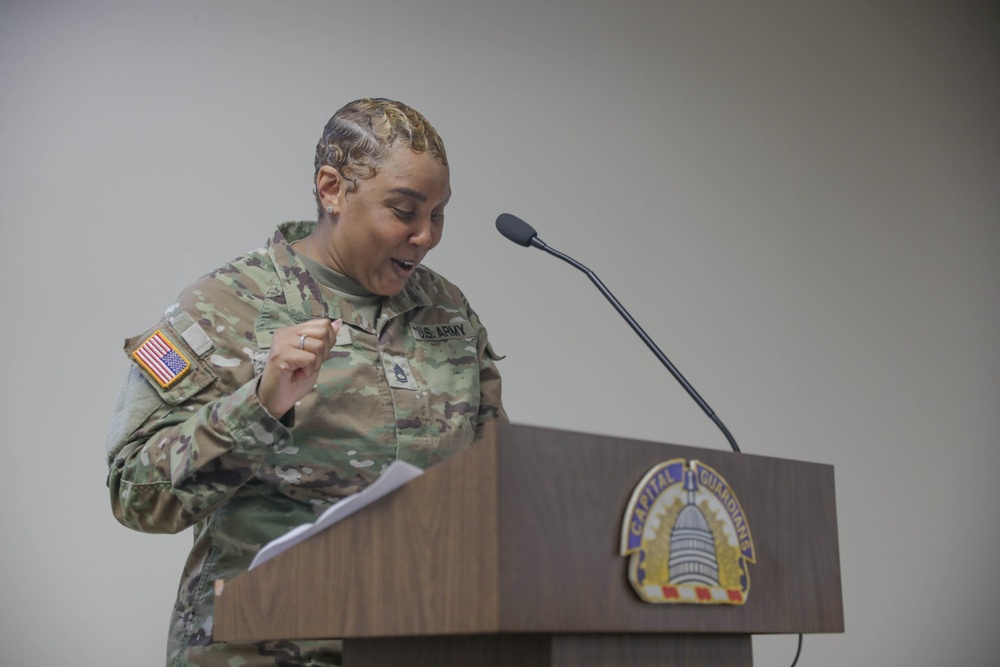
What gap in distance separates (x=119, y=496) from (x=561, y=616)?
0.78m

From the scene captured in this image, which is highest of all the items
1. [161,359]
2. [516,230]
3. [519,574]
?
[516,230]

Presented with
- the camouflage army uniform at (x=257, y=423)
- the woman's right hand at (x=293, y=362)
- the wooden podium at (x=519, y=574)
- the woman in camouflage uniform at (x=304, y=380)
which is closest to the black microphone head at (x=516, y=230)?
the woman in camouflage uniform at (x=304, y=380)

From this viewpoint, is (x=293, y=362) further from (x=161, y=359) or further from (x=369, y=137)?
(x=369, y=137)

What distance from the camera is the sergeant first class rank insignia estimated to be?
97 centimetres

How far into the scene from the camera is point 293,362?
121 centimetres

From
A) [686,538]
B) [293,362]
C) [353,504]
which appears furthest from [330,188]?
[686,538]

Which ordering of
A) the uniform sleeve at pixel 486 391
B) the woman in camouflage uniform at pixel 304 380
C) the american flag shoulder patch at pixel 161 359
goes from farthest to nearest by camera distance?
1. the uniform sleeve at pixel 486 391
2. the american flag shoulder patch at pixel 161 359
3. the woman in camouflage uniform at pixel 304 380

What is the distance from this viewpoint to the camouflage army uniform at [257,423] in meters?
1.34

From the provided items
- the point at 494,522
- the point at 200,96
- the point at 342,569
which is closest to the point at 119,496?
the point at 342,569

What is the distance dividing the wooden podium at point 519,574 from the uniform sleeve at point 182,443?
0.64ft

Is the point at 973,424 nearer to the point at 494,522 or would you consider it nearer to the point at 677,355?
the point at 677,355

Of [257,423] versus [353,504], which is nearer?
[353,504]

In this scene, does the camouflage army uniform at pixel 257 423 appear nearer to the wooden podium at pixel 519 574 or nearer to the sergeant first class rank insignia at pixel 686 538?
the wooden podium at pixel 519 574

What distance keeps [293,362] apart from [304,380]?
2.7 inches
